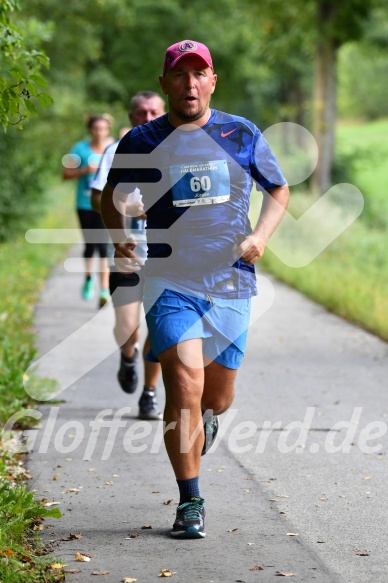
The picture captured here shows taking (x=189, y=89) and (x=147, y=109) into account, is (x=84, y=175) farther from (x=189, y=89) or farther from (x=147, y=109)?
(x=189, y=89)

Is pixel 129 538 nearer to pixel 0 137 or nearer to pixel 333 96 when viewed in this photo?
pixel 0 137

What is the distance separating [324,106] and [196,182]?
19074 mm

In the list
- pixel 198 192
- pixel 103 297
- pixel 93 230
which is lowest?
pixel 103 297

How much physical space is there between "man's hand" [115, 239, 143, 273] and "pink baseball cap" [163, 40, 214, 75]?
0.90 m

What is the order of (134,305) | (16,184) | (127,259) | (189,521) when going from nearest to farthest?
(189,521), (127,259), (134,305), (16,184)

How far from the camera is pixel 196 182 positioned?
5.20 metres

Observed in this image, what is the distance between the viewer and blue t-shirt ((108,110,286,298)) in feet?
17.1

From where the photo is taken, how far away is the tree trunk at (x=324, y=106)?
23766mm

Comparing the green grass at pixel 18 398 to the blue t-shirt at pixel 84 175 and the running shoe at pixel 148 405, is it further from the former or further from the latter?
the blue t-shirt at pixel 84 175

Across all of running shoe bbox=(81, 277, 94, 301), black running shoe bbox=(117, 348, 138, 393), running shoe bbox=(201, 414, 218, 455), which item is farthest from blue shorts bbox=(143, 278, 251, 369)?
running shoe bbox=(81, 277, 94, 301)

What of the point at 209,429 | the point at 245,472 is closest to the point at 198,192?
the point at 209,429

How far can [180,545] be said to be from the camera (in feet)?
16.2

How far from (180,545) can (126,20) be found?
2333 centimetres

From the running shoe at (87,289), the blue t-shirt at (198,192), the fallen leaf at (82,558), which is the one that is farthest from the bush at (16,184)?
the fallen leaf at (82,558)
